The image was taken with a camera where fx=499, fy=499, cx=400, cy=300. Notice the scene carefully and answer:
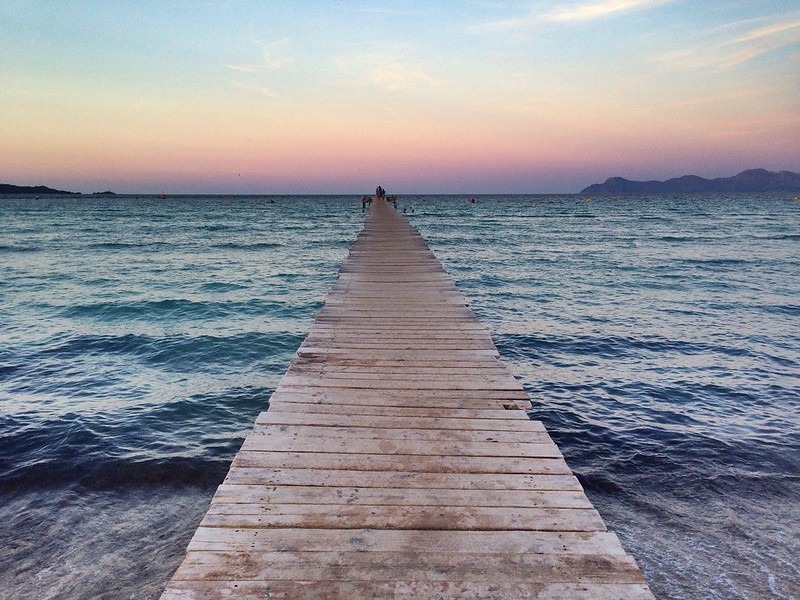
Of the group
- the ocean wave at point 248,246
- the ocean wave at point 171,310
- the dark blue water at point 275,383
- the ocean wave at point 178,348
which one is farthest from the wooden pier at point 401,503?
the ocean wave at point 248,246

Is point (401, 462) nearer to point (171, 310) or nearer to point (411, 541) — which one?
point (411, 541)

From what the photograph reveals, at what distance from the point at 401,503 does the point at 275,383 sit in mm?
6040

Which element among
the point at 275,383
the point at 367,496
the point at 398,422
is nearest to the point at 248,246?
the point at 275,383

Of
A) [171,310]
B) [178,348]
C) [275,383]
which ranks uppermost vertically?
[171,310]

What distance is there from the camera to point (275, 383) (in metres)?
8.73

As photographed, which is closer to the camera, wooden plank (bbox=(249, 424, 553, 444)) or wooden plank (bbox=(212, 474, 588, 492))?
wooden plank (bbox=(212, 474, 588, 492))

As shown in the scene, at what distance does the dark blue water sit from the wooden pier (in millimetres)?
1523

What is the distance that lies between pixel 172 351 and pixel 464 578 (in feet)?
30.7

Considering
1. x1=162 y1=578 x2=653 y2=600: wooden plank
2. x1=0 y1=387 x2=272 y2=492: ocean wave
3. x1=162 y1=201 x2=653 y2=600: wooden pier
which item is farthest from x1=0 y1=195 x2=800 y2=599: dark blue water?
x1=162 y1=578 x2=653 y2=600: wooden plank

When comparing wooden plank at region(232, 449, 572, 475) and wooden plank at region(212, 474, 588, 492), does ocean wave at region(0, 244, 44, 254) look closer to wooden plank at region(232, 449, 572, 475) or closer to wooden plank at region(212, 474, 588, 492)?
wooden plank at region(232, 449, 572, 475)

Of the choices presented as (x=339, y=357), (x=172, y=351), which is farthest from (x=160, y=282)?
(x=339, y=357)

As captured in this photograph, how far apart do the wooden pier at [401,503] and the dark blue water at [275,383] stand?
1523 millimetres

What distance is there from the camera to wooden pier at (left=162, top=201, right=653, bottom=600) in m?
2.48

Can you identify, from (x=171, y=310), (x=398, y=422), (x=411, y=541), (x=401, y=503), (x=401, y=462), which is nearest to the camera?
(x=411, y=541)
